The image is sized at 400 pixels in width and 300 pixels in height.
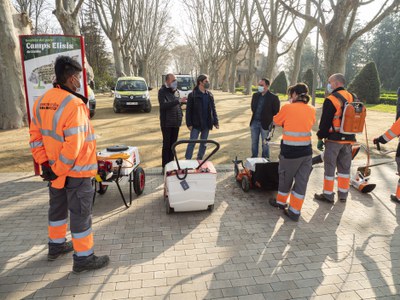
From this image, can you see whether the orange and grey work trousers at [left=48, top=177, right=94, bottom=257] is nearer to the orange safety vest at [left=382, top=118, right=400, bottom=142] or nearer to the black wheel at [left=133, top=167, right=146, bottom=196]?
the black wheel at [left=133, top=167, right=146, bottom=196]

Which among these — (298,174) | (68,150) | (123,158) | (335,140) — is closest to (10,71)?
(123,158)

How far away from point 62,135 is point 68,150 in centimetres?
16

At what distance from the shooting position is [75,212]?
2990mm

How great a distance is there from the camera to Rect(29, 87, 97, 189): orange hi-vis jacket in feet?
8.98

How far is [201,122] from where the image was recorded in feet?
20.1

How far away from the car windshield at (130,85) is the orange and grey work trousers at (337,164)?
41.2 feet

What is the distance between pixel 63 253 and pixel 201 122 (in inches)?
144

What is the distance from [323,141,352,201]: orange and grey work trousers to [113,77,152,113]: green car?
11.6m

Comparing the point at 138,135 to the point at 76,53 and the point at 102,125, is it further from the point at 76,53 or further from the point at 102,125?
the point at 76,53

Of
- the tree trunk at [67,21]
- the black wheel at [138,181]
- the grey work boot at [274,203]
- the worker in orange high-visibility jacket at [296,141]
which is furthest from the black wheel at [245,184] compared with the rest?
the tree trunk at [67,21]

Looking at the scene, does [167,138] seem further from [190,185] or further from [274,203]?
[274,203]

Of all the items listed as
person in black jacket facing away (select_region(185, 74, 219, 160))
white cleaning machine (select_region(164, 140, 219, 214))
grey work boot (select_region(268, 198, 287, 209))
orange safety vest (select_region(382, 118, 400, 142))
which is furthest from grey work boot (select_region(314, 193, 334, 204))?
person in black jacket facing away (select_region(185, 74, 219, 160))

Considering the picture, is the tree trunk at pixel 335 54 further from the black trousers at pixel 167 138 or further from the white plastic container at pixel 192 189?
the white plastic container at pixel 192 189

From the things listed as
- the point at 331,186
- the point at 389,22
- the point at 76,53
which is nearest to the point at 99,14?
the point at 76,53
